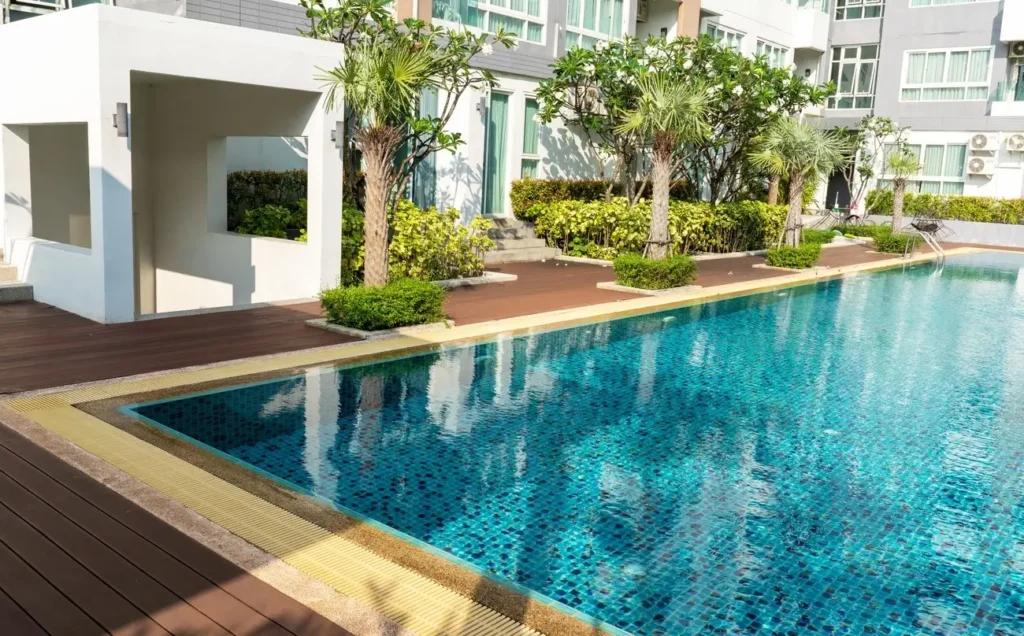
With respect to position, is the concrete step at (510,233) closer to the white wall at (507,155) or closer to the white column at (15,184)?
the white wall at (507,155)

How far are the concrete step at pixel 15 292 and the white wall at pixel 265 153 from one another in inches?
207

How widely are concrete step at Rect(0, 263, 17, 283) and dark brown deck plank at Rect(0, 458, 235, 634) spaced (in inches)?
281

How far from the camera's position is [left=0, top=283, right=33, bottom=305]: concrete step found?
36.0 feet

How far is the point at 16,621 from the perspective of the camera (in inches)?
146

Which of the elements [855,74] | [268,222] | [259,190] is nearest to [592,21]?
[259,190]

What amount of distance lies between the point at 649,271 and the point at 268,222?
6290 mm

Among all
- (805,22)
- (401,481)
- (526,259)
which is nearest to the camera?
(401,481)

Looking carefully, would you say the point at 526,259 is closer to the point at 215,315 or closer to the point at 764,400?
the point at 215,315

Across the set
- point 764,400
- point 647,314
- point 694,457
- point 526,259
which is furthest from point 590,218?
point 694,457

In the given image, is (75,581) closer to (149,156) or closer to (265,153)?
(149,156)

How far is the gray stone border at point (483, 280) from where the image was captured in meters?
14.2

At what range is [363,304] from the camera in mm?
10055

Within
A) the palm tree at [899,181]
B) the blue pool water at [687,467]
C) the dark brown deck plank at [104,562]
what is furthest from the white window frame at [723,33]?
the dark brown deck plank at [104,562]

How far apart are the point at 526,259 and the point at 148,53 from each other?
10216 mm
